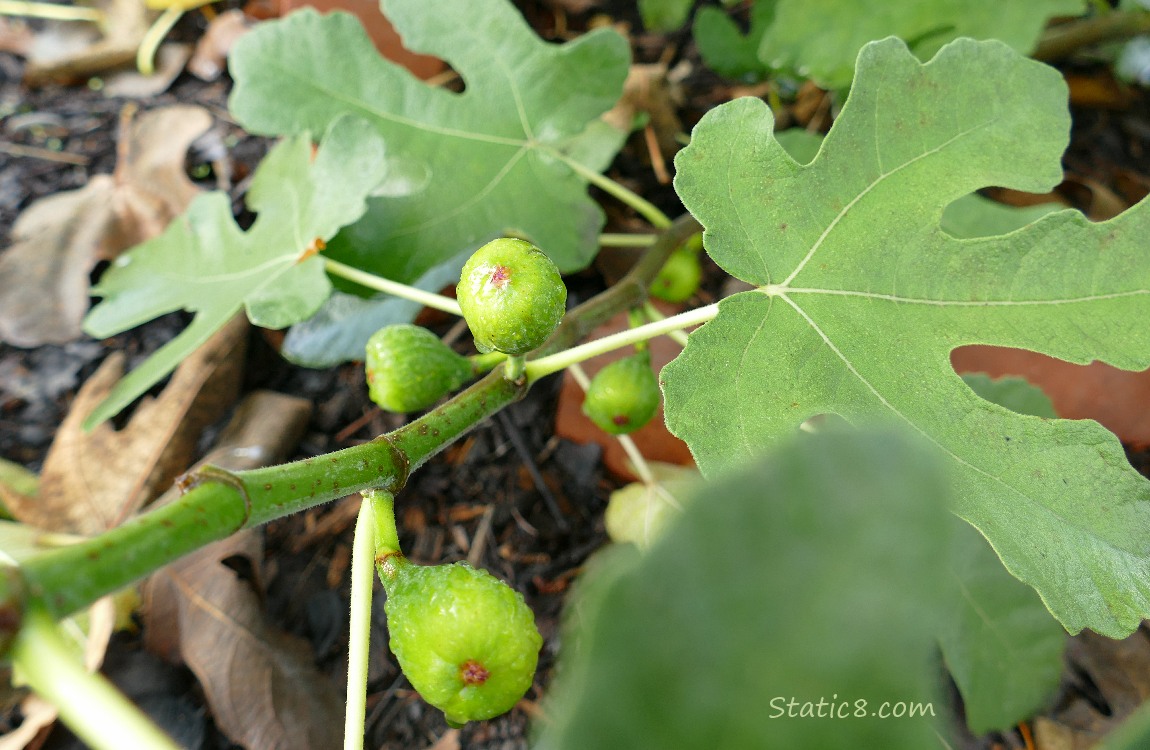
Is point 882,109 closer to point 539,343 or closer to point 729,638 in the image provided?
point 539,343

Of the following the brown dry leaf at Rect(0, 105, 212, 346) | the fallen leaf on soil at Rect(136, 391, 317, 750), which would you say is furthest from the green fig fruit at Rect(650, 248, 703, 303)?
the brown dry leaf at Rect(0, 105, 212, 346)

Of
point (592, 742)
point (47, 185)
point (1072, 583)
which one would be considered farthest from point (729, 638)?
point (47, 185)

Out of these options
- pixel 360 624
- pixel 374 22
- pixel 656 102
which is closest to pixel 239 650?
pixel 360 624

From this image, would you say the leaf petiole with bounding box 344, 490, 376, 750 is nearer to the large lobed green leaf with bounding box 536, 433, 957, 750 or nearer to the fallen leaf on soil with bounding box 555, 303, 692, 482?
the large lobed green leaf with bounding box 536, 433, 957, 750

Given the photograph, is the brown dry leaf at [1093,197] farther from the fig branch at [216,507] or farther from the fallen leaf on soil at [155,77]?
the fallen leaf on soil at [155,77]

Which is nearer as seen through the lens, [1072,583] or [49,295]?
[1072,583]

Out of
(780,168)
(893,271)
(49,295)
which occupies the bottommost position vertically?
(49,295)

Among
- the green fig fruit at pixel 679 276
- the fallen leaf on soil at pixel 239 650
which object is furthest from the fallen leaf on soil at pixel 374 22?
the fallen leaf on soil at pixel 239 650
